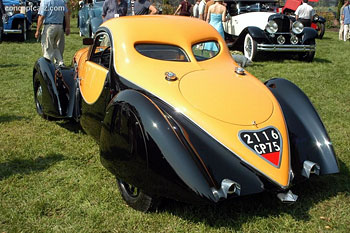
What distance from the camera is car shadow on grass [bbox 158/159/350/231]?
319cm

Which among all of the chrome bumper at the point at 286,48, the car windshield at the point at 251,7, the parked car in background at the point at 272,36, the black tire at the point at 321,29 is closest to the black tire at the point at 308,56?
the parked car in background at the point at 272,36

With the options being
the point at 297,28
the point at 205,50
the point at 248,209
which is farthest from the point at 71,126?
the point at 297,28

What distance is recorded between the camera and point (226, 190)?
9.21 ft

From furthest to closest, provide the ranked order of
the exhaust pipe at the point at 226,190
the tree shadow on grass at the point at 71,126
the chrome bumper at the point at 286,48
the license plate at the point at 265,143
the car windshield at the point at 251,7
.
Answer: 1. the car windshield at the point at 251,7
2. the chrome bumper at the point at 286,48
3. the tree shadow on grass at the point at 71,126
4. the license plate at the point at 265,143
5. the exhaust pipe at the point at 226,190

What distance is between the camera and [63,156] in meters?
4.58

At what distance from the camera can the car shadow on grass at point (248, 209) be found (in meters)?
3.19

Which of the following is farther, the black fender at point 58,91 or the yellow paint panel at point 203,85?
the black fender at point 58,91

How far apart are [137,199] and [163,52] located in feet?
5.10

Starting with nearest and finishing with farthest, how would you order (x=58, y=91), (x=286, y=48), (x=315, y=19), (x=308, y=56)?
(x=58, y=91) < (x=286, y=48) < (x=308, y=56) < (x=315, y=19)

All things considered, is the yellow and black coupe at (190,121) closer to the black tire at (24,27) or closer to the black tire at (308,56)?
the black tire at (308,56)

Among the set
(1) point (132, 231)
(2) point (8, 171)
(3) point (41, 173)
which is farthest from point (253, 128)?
(2) point (8, 171)

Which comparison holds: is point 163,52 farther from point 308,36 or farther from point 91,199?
point 308,36

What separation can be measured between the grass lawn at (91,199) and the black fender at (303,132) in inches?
13.7

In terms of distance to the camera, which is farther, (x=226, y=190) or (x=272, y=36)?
(x=272, y=36)
